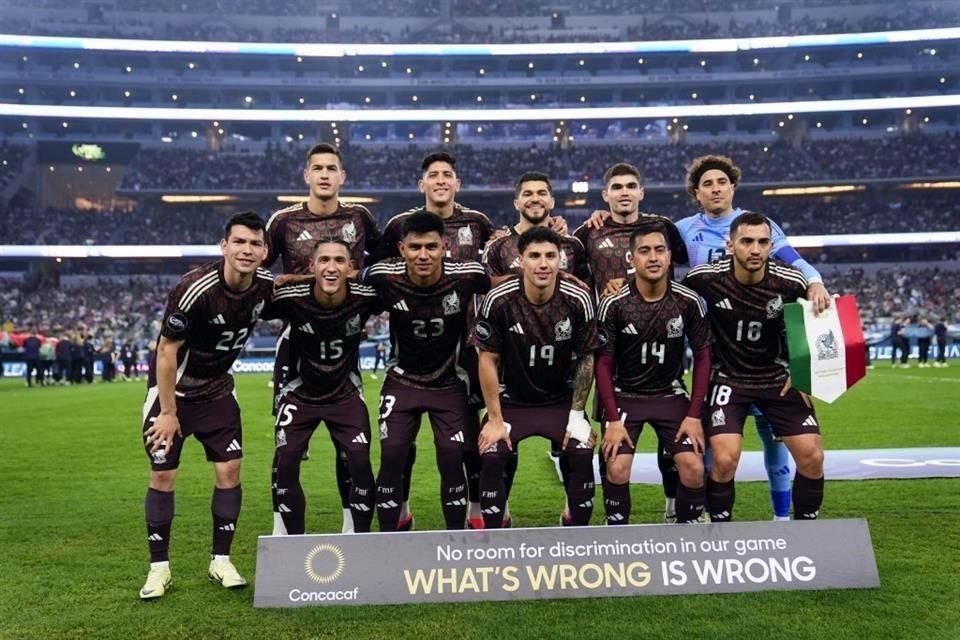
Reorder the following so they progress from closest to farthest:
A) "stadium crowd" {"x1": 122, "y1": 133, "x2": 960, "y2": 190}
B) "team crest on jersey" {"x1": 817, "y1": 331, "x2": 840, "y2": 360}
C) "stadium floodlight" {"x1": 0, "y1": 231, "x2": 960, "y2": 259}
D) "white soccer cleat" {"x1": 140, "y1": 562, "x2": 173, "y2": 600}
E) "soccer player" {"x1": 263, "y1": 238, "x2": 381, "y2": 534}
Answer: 1. "white soccer cleat" {"x1": 140, "y1": 562, "x2": 173, "y2": 600}
2. "team crest on jersey" {"x1": 817, "y1": 331, "x2": 840, "y2": 360}
3. "soccer player" {"x1": 263, "y1": 238, "x2": 381, "y2": 534}
4. "stadium floodlight" {"x1": 0, "y1": 231, "x2": 960, "y2": 259}
5. "stadium crowd" {"x1": 122, "y1": 133, "x2": 960, "y2": 190}

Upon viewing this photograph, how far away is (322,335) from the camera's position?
516cm

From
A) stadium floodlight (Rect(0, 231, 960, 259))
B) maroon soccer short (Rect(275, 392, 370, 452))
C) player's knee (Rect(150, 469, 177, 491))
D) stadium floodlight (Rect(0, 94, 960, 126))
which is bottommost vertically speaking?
player's knee (Rect(150, 469, 177, 491))

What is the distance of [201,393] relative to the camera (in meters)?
4.99

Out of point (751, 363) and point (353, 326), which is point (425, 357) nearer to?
point (353, 326)

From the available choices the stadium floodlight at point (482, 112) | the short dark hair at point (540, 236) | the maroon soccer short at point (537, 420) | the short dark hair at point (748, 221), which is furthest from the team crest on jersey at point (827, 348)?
the stadium floodlight at point (482, 112)

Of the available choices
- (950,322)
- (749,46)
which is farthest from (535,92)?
(950,322)

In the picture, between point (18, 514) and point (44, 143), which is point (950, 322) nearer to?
point (18, 514)

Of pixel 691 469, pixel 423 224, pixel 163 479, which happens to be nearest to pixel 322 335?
pixel 423 224

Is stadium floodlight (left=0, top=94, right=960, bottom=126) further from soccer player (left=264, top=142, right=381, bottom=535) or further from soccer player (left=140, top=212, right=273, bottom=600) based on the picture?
soccer player (left=140, top=212, right=273, bottom=600)

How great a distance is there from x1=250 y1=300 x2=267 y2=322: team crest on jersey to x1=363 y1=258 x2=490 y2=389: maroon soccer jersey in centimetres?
70

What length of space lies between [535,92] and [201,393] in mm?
45992

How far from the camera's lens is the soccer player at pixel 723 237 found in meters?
5.67

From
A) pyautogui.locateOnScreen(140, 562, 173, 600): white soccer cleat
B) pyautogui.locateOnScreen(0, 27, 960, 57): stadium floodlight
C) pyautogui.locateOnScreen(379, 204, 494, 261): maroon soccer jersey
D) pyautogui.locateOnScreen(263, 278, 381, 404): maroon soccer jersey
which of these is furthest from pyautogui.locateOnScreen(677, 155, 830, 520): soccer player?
pyautogui.locateOnScreen(0, 27, 960, 57): stadium floodlight

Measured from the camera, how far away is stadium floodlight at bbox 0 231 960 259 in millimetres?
38906
